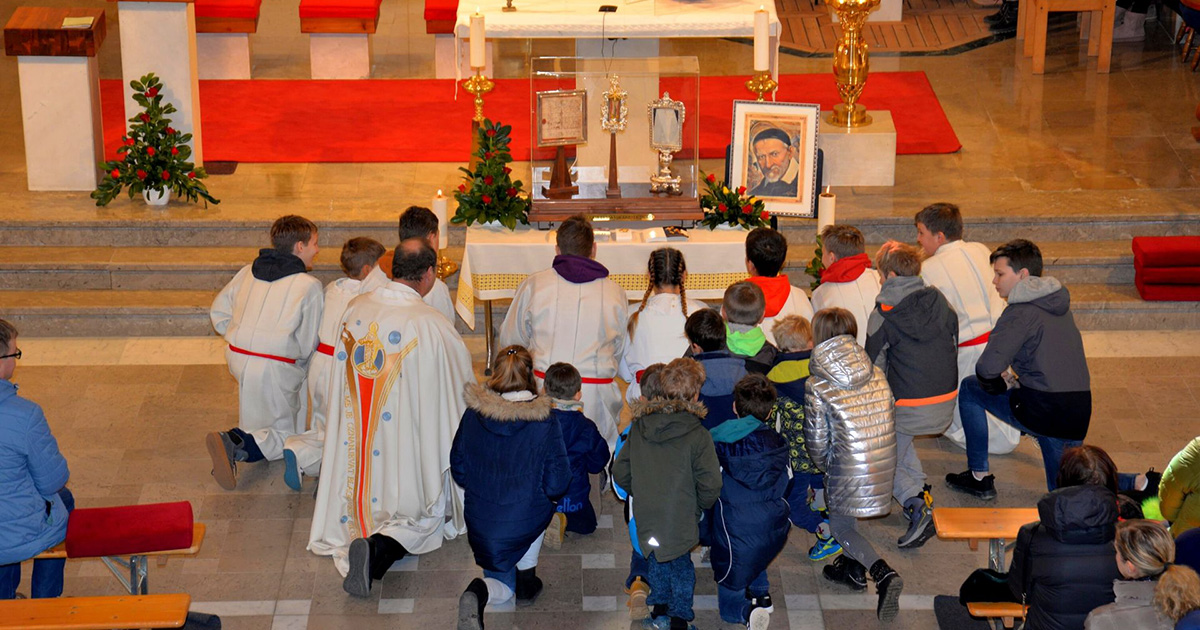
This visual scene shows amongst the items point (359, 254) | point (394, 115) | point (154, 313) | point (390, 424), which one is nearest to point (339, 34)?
point (394, 115)

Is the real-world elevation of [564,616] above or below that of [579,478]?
below

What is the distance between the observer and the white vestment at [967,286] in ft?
26.5

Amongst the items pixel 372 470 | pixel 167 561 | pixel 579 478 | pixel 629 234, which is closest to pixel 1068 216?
pixel 629 234

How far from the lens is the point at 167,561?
7.40m

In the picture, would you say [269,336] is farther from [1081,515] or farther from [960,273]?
[1081,515]

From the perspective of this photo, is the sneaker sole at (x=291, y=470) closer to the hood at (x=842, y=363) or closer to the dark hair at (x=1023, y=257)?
the hood at (x=842, y=363)

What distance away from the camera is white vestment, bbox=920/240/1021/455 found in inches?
318

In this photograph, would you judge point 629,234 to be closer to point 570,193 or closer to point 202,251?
point 570,193

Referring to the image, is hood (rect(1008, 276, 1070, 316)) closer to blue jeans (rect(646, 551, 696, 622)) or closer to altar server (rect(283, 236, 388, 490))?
blue jeans (rect(646, 551, 696, 622))

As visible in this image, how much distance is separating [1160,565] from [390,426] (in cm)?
349

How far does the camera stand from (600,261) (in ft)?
29.9

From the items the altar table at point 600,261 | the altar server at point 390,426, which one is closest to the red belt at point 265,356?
the altar server at point 390,426

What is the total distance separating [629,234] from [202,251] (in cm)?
333

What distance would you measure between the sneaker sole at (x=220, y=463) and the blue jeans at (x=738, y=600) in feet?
9.02
